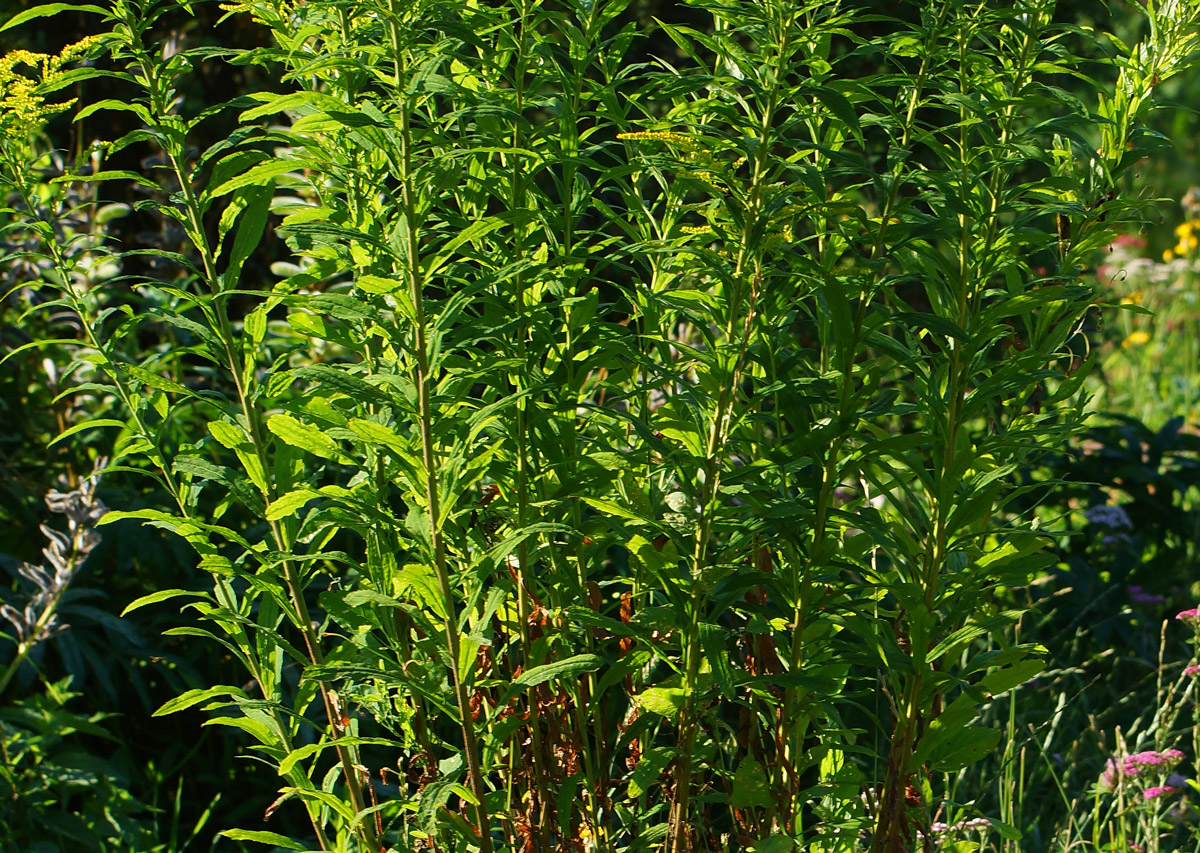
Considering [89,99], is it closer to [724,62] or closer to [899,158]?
[724,62]

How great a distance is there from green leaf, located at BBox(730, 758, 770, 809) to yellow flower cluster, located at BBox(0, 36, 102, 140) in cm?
134

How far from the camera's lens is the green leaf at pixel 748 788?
5.31 feet

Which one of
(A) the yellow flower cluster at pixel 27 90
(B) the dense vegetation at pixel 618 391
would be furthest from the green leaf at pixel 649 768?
(A) the yellow flower cluster at pixel 27 90

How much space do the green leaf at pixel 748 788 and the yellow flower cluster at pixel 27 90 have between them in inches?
52.7

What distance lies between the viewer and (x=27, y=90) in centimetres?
159

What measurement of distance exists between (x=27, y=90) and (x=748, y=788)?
4.65ft

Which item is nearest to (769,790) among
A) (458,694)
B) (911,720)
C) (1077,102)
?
(911,720)

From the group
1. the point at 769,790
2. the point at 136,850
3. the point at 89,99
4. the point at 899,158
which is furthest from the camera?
the point at 89,99

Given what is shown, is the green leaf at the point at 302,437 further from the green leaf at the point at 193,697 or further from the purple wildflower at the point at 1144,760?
the purple wildflower at the point at 1144,760

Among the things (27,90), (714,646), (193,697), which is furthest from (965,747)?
(27,90)

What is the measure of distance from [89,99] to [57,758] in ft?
8.22

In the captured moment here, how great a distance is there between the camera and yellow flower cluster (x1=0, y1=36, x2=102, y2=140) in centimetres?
154

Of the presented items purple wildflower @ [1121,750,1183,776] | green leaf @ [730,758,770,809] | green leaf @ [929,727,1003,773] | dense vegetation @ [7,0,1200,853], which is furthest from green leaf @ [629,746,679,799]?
purple wildflower @ [1121,750,1183,776]

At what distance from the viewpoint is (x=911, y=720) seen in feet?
5.50
